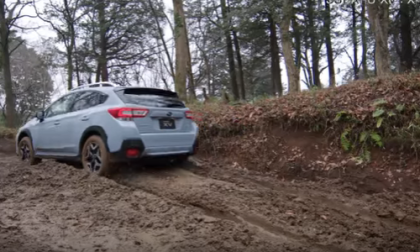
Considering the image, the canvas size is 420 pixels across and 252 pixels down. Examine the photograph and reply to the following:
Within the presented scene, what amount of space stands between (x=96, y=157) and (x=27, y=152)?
3.05 metres

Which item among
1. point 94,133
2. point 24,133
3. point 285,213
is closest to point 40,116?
point 24,133

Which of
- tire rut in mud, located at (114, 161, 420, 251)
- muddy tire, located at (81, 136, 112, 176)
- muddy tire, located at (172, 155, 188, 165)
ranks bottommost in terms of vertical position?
tire rut in mud, located at (114, 161, 420, 251)

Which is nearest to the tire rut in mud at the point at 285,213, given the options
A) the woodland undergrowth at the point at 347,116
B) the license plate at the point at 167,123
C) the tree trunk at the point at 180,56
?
the license plate at the point at 167,123

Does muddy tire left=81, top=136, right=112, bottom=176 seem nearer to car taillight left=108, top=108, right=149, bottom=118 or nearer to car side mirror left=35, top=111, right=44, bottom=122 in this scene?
car taillight left=108, top=108, right=149, bottom=118

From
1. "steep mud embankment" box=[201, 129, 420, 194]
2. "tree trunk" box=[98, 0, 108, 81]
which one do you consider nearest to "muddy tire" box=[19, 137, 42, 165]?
"steep mud embankment" box=[201, 129, 420, 194]

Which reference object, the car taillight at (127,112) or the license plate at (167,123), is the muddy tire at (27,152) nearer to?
the car taillight at (127,112)

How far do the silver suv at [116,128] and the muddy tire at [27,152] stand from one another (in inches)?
27.0

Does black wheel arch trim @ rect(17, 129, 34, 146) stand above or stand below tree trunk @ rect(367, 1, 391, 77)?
below

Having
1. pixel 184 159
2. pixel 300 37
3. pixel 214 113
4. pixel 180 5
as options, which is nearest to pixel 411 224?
pixel 184 159

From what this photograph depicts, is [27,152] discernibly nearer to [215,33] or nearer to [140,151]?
[140,151]

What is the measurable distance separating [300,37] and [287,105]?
14461 millimetres

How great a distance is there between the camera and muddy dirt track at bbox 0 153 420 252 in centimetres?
327

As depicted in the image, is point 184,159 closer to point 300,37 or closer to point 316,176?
point 316,176

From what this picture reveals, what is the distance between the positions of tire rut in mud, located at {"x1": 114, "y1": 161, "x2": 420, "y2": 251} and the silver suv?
0.56m
